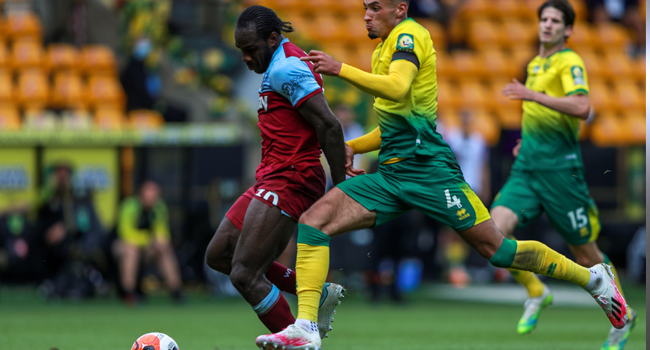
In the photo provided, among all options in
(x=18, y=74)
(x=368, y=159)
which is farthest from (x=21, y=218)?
(x=368, y=159)

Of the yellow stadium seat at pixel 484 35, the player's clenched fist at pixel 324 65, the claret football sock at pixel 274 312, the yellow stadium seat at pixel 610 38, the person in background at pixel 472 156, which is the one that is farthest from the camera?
the yellow stadium seat at pixel 610 38

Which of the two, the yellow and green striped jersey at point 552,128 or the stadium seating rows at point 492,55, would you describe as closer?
the yellow and green striped jersey at point 552,128

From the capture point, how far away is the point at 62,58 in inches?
577

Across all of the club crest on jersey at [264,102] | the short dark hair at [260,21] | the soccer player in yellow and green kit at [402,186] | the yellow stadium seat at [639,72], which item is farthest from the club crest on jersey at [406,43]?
the yellow stadium seat at [639,72]

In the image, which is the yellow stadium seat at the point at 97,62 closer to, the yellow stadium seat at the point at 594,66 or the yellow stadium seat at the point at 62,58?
the yellow stadium seat at the point at 62,58

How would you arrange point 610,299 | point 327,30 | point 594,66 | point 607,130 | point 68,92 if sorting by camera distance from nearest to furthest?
point 610,299 → point 68,92 → point 607,130 → point 327,30 → point 594,66

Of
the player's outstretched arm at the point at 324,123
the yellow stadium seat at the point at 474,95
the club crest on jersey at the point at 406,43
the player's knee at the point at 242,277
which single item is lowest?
the yellow stadium seat at the point at 474,95

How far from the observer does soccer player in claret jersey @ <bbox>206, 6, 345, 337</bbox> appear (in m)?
4.80

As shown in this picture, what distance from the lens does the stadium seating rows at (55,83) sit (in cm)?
1346

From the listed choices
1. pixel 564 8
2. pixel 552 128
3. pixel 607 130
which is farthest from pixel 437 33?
pixel 552 128

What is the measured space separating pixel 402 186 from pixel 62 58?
11.1m

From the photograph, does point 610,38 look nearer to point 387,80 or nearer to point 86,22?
point 86,22

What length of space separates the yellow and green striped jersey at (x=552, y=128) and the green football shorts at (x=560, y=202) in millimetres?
94

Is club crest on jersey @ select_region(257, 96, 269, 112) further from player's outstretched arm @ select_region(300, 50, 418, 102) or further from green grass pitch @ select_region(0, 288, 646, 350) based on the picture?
green grass pitch @ select_region(0, 288, 646, 350)
